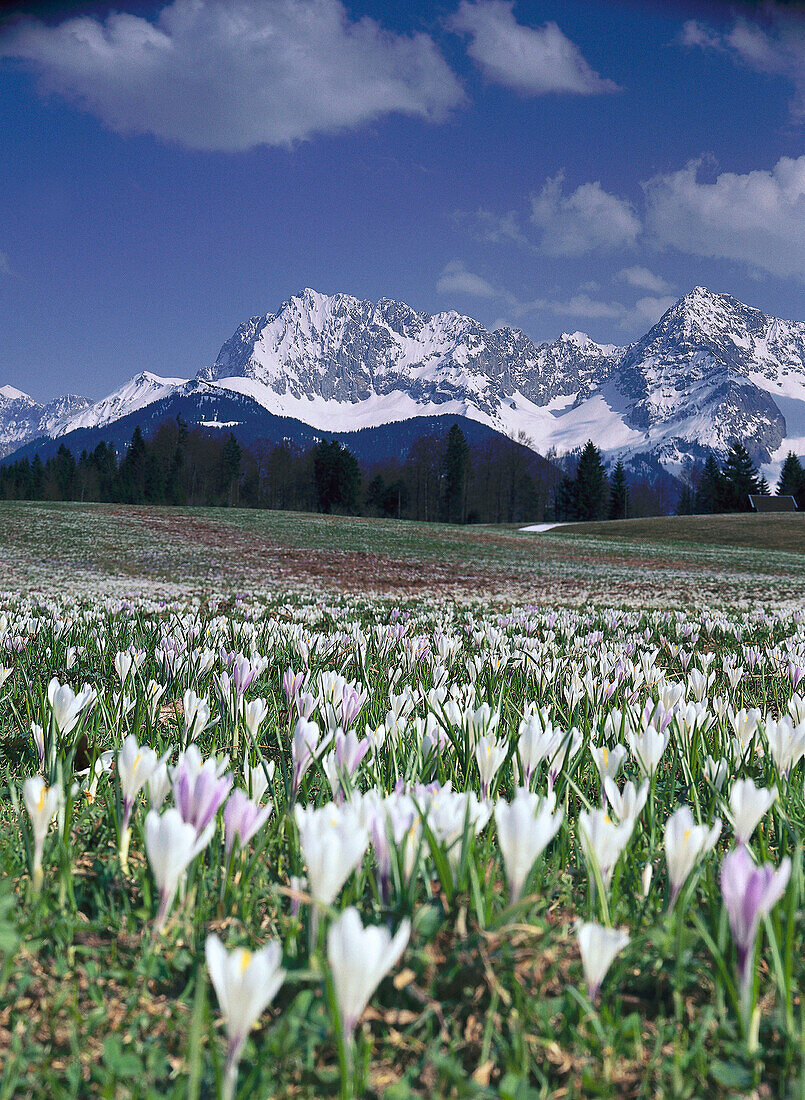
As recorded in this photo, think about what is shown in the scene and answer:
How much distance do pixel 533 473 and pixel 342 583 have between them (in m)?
108

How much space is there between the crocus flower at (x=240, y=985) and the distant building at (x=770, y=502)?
104 metres

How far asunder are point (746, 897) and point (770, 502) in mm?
105918

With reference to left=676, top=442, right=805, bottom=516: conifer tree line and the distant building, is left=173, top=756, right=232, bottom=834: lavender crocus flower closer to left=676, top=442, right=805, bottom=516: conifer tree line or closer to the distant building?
left=676, top=442, right=805, bottom=516: conifer tree line

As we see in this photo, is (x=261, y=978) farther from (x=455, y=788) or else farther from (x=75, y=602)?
(x=75, y=602)

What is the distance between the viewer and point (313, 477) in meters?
90.3

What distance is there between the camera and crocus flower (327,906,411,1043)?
0.77 metres

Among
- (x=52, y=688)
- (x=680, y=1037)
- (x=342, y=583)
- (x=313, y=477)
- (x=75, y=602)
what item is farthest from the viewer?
(x=313, y=477)

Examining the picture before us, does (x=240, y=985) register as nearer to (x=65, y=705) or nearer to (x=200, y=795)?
(x=200, y=795)

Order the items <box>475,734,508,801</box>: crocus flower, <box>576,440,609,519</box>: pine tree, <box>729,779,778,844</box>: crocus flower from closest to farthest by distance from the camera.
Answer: <box>729,779,778,844</box>: crocus flower, <box>475,734,508,801</box>: crocus flower, <box>576,440,609,519</box>: pine tree

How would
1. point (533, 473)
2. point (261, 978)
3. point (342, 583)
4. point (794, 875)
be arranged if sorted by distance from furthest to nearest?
1. point (533, 473)
2. point (342, 583)
3. point (794, 875)
4. point (261, 978)

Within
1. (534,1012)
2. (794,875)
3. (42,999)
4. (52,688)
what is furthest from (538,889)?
(52,688)

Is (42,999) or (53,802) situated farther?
(53,802)

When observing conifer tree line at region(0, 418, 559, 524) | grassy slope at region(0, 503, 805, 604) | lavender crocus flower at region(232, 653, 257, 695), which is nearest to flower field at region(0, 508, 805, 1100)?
lavender crocus flower at region(232, 653, 257, 695)

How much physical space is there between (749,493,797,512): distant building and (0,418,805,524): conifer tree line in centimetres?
131
